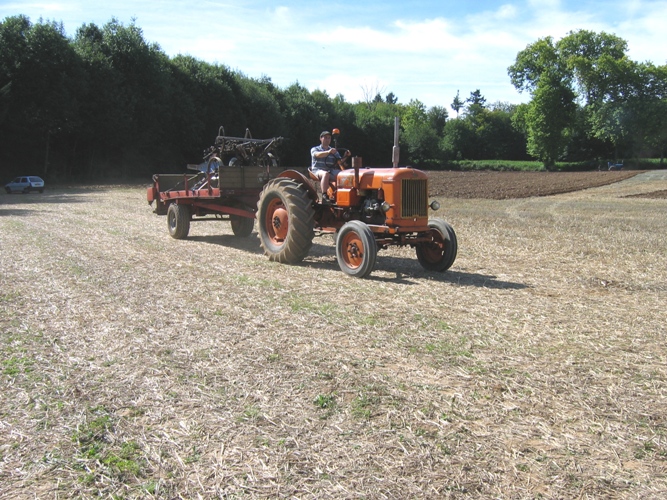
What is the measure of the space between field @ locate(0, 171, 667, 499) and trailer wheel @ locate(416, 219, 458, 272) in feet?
0.86

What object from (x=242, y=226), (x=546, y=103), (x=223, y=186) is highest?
(x=546, y=103)

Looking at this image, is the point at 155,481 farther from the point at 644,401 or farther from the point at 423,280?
the point at 423,280

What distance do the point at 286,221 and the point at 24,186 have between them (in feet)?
88.5

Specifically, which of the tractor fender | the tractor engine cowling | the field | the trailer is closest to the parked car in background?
the trailer

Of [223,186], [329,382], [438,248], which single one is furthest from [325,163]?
[329,382]

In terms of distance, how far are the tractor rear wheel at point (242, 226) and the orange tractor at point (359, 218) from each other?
295 cm

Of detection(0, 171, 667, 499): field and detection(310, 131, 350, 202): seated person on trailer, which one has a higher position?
detection(310, 131, 350, 202): seated person on trailer

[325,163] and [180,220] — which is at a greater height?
[325,163]

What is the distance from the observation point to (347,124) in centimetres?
5916

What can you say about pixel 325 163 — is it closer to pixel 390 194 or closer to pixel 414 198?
pixel 390 194

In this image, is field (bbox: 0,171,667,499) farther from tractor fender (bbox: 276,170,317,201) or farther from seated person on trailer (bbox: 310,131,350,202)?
seated person on trailer (bbox: 310,131,350,202)

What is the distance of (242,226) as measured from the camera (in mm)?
12656

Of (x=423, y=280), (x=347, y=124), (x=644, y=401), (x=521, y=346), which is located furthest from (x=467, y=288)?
(x=347, y=124)

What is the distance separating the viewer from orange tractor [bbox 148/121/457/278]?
8034mm
